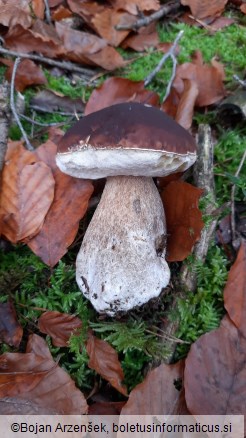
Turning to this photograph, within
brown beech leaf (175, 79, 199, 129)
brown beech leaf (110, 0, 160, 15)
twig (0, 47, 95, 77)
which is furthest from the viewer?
brown beech leaf (110, 0, 160, 15)

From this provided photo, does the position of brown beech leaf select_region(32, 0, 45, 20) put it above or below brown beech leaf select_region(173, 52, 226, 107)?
above

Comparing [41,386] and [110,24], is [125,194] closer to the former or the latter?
[41,386]

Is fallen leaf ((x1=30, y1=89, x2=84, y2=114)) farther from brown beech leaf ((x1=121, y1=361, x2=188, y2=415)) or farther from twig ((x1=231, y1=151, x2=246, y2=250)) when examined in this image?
brown beech leaf ((x1=121, y1=361, x2=188, y2=415))

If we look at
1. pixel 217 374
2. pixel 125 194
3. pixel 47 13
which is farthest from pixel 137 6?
pixel 217 374

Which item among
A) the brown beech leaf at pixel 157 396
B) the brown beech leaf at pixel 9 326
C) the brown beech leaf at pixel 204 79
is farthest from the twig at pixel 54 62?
the brown beech leaf at pixel 157 396

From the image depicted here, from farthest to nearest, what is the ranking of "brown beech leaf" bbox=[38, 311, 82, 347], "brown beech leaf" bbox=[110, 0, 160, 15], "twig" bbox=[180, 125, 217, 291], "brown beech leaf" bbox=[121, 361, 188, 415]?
"brown beech leaf" bbox=[110, 0, 160, 15], "twig" bbox=[180, 125, 217, 291], "brown beech leaf" bbox=[38, 311, 82, 347], "brown beech leaf" bbox=[121, 361, 188, 415]

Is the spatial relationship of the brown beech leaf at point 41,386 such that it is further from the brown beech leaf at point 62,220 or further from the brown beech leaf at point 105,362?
the brown beech leaf at point 62,220

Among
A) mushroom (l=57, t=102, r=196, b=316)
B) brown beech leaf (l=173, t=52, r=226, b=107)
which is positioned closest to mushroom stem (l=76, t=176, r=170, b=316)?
mushroom (l=57, t=102, r=196, b=316)
